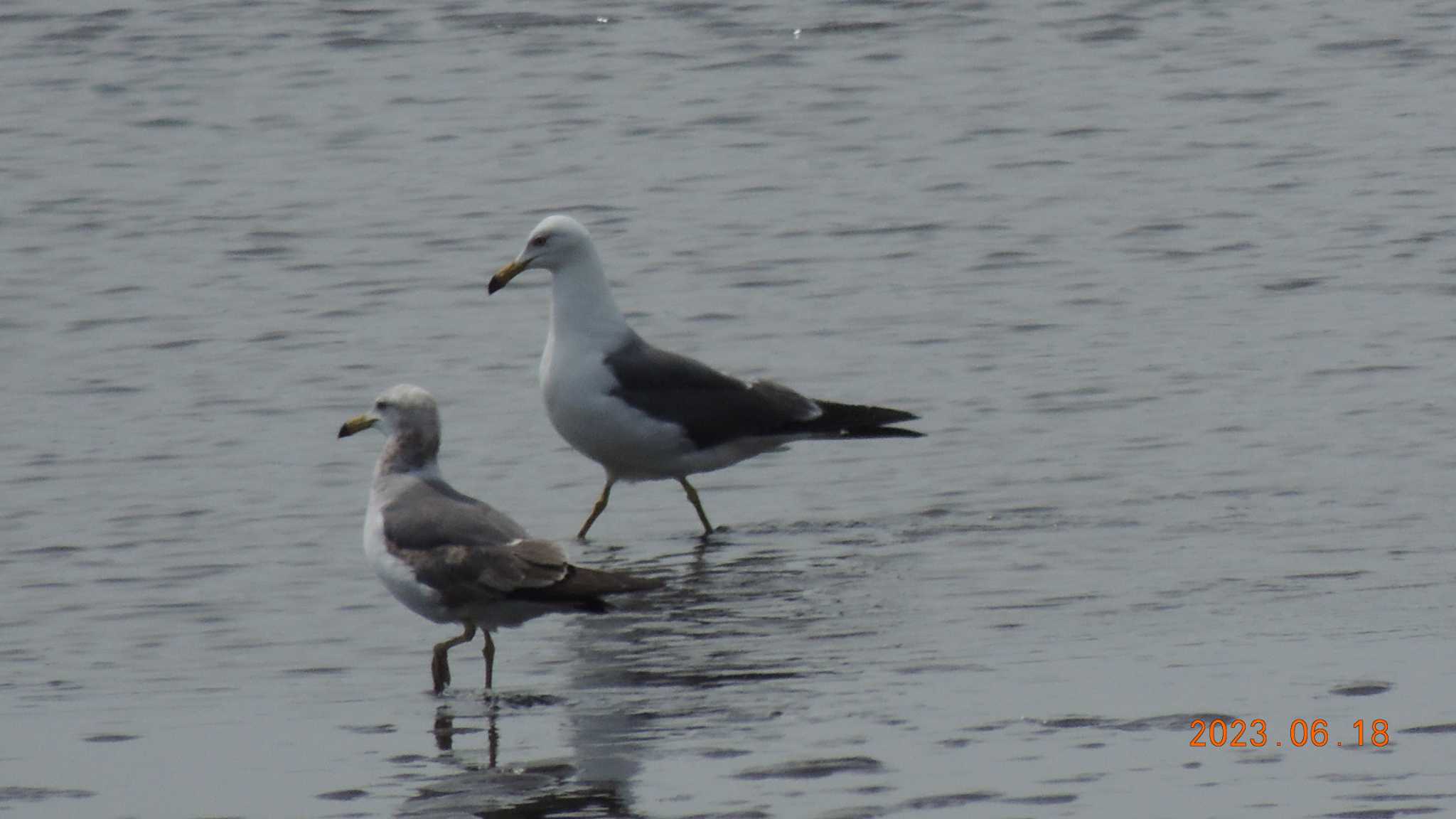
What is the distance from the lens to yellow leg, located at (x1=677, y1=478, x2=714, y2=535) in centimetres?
952

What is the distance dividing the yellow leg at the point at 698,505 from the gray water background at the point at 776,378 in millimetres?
127

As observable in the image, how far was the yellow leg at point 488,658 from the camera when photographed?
7.36 m

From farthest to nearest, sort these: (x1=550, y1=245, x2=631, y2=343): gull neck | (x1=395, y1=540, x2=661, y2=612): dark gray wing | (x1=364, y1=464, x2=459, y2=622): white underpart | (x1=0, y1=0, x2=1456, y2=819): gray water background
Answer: (x1=550, y1=245, x2=631, y2=343): gull neck, (x1=364, y1=464, x2=459, y2=622): white underpart, (x1=395, y1=540, x2=661, y2=612): dark gray wing, (x1=0, y1=0, x2=1456, y2=819): gray water background

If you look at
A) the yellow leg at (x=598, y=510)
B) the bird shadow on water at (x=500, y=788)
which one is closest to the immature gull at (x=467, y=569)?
the bird shadow on water at (x=500, y=788)

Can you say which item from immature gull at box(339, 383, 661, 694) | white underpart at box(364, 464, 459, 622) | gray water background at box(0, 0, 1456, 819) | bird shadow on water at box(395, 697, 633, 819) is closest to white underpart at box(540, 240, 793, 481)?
gray water background at box(0, 0, 1456, 819)

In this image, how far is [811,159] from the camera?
1612 cm

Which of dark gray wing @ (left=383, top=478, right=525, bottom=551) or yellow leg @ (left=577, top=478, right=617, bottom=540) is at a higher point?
dark gray wing @ (left=383, top=478, right=525, bottom=551)

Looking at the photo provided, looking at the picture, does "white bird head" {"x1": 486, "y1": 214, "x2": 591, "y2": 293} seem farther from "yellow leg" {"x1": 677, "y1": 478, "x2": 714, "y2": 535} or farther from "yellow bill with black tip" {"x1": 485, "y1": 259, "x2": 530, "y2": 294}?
"yellow leg" {"x1": 677, "y1": 478, "x2": 714, "y2": 535}

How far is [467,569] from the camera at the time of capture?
7207 millimetres

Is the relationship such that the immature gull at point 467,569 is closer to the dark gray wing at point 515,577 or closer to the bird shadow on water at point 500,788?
the dark gray wing at point 515,577

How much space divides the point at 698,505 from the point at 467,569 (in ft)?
8.09

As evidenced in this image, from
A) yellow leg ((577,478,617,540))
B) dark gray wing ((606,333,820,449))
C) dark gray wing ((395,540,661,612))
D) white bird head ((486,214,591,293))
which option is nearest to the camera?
dark gray wing ((395,540,661,612))

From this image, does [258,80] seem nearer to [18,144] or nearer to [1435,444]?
[18,144]

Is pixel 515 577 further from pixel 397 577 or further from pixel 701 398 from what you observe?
pixel 701 398
